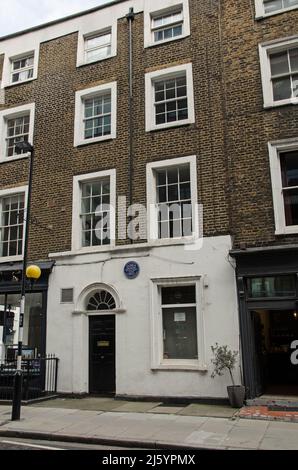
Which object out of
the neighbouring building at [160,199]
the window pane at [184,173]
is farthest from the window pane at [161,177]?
the window pane at [184,173]

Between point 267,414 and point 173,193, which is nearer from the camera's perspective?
point 267,414

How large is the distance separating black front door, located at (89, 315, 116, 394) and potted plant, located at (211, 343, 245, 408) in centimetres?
324

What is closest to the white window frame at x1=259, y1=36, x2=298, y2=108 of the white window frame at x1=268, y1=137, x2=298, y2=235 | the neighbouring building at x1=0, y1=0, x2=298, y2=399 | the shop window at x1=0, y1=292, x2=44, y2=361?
the neighbouring building at x1=0, y1=0, x2=298, y2=399

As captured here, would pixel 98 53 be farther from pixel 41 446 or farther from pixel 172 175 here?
pixel 41 446

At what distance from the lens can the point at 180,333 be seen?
12.9 m

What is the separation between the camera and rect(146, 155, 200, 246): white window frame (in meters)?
13.0

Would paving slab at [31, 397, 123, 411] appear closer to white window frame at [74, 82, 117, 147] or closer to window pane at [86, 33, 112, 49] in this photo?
white window frame at [74, 82, 117, 147]

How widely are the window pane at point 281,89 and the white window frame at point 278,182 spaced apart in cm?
160

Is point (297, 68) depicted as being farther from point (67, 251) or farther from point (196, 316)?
point (67, 251)

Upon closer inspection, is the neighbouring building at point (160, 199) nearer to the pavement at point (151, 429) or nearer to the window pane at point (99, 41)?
the window pane at point (99, 41)

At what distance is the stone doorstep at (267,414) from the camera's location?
965 cm

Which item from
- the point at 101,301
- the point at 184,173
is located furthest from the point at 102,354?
the point at 184,173

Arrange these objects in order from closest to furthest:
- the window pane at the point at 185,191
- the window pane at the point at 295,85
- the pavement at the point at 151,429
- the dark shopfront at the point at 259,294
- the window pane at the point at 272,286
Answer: the pavement at the point at 151,429, the dark shopfront at the point at 259,294, the window pane at the point at 272,286, the window pane at the point at 295,85, the window pane at the point at 185,191

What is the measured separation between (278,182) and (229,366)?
5.06 meters
